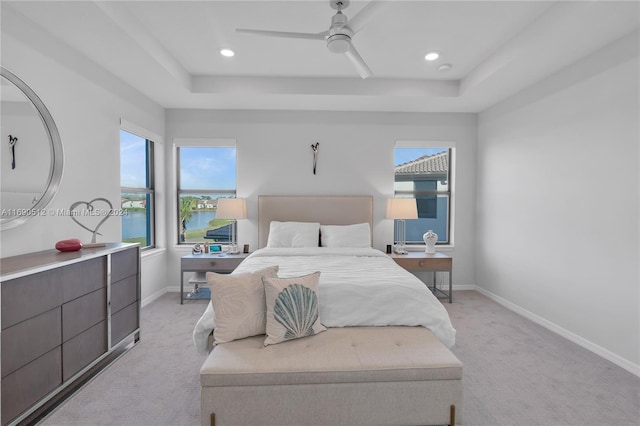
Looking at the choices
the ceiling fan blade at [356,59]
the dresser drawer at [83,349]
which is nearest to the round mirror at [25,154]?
the dresser drawer at [83,349]

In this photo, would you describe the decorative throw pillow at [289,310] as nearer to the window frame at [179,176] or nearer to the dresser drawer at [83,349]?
the dresser drawer at [83,349]

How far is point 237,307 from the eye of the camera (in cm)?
190

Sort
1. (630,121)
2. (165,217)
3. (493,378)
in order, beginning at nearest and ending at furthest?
(493,378) < (630,121) < (165,217)

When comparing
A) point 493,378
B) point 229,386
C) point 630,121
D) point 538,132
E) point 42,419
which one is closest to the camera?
point 229,386

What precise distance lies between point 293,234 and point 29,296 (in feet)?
8.32

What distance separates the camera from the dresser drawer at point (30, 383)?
1580mm

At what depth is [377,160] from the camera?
14.3 feet

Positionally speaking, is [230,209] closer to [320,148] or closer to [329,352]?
[320,148]

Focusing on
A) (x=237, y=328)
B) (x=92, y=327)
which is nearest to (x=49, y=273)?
(x=92, y=327)

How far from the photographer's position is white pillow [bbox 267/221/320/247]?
12.5 ft

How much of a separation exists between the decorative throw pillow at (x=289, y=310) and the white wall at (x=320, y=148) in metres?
2.46

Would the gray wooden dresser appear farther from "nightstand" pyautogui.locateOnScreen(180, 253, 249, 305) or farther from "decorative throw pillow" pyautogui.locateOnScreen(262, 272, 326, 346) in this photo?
"decorative throw pillow" pyautogui.locateOnScreen(262, 272, 326, 346)

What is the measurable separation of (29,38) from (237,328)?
101 inches

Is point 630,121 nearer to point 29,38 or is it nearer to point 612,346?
point 612,346
